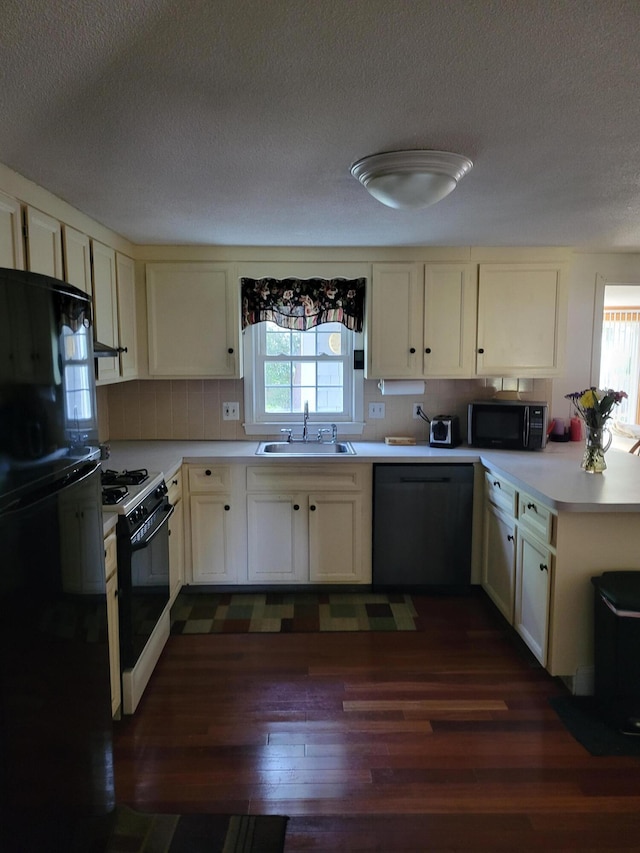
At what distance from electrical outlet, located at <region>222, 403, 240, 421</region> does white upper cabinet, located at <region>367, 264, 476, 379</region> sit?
971mm

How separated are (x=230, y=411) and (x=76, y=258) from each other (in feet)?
5.20

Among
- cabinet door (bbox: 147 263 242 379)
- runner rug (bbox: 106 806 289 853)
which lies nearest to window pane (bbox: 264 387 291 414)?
cabinet door (bbox: 147 263 242 379)

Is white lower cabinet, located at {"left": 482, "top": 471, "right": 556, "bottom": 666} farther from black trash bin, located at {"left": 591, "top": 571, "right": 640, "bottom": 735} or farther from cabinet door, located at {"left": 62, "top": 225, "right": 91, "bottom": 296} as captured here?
cabinet door, located at {"left": 62, "top": 225, "right": 91, "bottom": 296}

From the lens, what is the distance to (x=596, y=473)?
2953 mm

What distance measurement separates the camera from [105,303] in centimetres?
309

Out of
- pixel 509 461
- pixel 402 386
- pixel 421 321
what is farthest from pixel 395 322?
pixel 509 461

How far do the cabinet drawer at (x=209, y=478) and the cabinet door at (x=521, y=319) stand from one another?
5.83ft

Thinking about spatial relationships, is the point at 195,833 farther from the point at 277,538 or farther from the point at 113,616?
the point at 277,538

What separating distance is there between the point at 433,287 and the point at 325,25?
2.57 metres

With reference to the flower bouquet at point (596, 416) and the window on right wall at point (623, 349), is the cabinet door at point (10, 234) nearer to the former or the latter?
the flower bouquet at point (596, 416)

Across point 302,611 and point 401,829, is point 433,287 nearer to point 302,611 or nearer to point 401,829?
point 302,611

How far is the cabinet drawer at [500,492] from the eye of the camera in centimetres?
300

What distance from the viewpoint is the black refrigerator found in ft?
3.66

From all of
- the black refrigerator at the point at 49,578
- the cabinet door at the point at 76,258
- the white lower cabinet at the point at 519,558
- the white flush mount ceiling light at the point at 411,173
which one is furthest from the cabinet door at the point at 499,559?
the cabinet door at the point at 76,258
